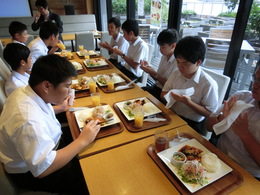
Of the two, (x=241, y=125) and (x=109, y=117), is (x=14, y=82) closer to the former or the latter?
(x=109, y=117)

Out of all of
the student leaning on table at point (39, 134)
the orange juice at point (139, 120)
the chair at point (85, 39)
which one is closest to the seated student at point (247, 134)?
the orange juice at point (139, 120)

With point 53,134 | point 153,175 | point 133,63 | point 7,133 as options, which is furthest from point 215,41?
point 7,133

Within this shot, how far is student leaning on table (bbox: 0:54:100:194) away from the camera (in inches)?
35.0

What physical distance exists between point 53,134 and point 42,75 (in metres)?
0.43

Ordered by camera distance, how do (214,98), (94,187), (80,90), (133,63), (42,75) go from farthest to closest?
(133,63) → (80,90) → (214,98) → (42,75) → (94,187)

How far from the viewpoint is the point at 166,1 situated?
304 cm

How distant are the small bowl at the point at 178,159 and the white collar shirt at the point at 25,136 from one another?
66 cm

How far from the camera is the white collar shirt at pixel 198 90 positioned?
1474 mm

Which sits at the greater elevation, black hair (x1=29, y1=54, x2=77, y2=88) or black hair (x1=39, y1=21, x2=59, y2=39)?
black hair (x1=39, y1=21, x2=59, y2=39)

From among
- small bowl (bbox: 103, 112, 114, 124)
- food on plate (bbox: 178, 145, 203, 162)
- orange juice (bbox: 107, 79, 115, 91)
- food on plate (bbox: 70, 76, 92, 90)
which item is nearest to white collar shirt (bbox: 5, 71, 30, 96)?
food on plate (bbox: 70, 76, 92, 90)

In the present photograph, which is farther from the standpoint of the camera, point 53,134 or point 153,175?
point 53,134

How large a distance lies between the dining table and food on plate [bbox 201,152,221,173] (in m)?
0.05

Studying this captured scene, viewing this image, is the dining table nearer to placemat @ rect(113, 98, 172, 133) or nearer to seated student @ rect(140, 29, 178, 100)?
placemat @ rect(113, 98, 172, 133)

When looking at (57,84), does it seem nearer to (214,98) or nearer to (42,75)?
(42,75)
